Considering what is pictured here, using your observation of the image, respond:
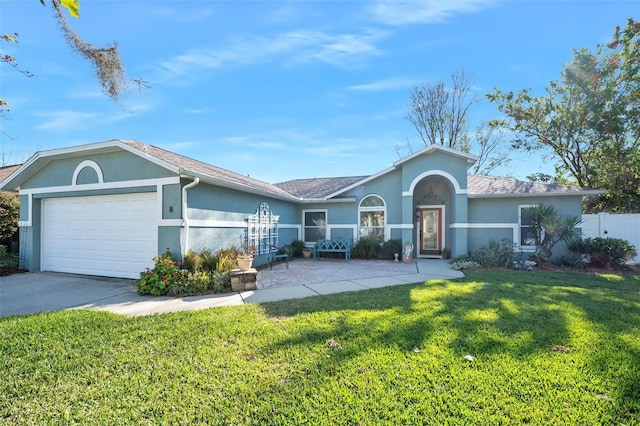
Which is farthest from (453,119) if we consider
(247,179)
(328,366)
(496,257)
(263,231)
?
(328,366)

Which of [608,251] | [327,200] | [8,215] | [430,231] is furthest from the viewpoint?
[430,231]

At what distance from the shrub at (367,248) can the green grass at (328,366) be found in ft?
26.3

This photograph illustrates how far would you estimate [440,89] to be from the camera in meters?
24.1

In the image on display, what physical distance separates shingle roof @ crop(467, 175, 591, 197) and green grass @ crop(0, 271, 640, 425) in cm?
763

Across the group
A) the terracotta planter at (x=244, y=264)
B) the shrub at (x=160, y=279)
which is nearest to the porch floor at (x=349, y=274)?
the terracotta planter at (x=244, y=264)

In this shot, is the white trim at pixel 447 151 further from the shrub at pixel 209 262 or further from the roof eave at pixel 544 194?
the shrub at pixel 209 262

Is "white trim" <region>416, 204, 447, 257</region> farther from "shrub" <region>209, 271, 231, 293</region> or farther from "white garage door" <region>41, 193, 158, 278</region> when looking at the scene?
"white garage door" <region>41, 193, 158, 278</region>

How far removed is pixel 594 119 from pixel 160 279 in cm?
2009

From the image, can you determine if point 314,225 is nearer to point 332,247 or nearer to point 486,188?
point 332,247

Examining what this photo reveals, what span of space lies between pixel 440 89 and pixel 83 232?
82.9 ft

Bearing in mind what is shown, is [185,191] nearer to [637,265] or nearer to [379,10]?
[379,10]

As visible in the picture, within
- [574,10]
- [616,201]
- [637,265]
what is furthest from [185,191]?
[616,201]

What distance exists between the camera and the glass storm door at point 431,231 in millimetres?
14586

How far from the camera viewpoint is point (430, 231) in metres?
14.8
